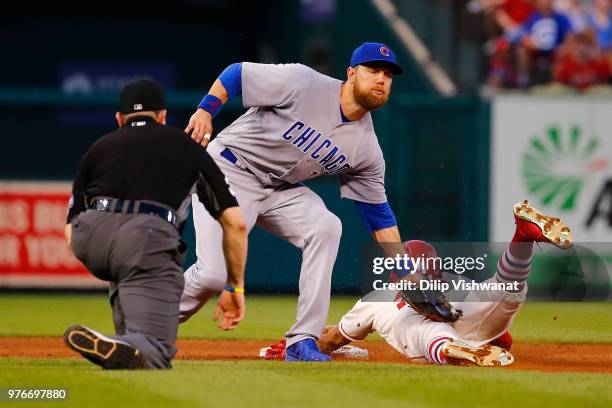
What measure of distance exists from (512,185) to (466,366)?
6.58 meters

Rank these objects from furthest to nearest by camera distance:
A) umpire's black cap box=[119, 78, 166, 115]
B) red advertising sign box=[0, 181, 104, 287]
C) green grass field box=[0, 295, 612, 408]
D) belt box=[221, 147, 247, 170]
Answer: red advertising sign box=[0, 181, 104, 287] → belt box=[221, 147, 247, 170] → umpire's black cap box=[119, 78, 166, 115] → green grass field box=[0, 295, 612, 408]

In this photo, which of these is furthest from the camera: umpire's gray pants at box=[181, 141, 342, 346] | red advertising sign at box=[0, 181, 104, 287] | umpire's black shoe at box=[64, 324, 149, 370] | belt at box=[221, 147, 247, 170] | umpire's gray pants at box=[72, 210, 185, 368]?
red advertising sign at box=[0, 181, 104, 287]

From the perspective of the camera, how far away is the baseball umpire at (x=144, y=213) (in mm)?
6105

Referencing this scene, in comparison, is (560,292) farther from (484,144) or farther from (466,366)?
(484,144)

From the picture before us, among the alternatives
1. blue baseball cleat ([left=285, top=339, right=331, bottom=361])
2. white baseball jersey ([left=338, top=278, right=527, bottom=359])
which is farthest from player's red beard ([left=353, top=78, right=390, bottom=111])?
blue baseball cleat ([left=285, top=339, right=331, bottom=361])

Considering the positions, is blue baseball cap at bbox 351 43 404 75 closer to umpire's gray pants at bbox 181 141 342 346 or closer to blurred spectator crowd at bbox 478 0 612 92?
umpire's gray pants at bbox 181 141 342 346

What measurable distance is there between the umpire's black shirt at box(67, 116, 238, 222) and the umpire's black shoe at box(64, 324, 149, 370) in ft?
2.35

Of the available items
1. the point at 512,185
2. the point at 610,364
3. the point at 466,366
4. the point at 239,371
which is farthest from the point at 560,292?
the point at 512,185

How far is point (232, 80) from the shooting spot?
749 centimetres

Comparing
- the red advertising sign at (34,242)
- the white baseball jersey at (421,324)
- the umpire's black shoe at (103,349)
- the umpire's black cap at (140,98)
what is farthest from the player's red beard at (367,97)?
the red advertising sign at (34,242)

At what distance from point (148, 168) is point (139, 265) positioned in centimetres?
47

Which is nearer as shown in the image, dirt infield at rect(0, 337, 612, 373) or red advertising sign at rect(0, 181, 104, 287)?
dirt infield at rect(0, 337, 612, 373)

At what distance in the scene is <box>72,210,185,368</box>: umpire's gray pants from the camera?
6098mm

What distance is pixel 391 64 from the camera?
24.1 feet
